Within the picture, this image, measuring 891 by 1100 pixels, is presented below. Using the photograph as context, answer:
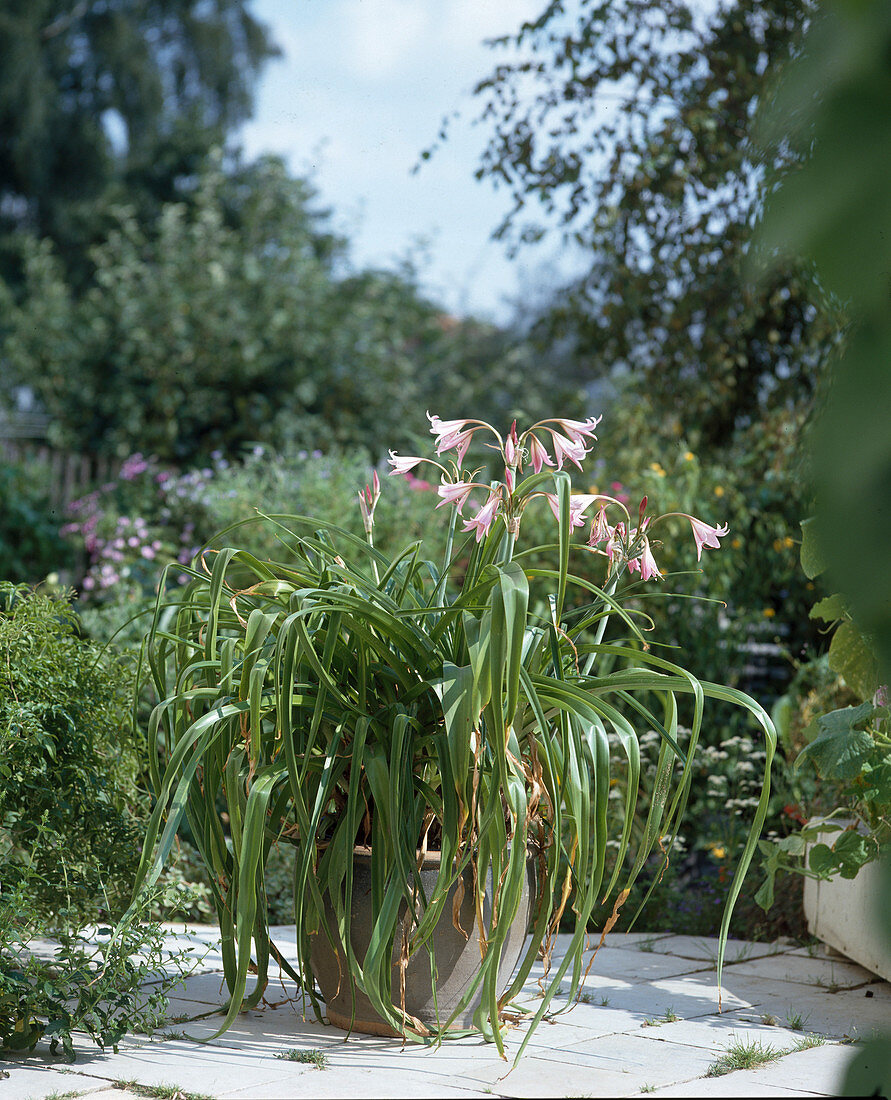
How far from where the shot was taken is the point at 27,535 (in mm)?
7238

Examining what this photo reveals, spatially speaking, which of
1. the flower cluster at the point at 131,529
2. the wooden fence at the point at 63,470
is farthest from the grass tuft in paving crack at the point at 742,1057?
the wooden fence at the point at 63,470

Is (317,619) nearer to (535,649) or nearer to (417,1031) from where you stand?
(535,649)

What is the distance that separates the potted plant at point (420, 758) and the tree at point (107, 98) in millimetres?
14773

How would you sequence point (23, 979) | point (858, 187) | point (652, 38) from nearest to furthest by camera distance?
1. point (858, 187)
2. point (23, 979)
3. point (652, 38)

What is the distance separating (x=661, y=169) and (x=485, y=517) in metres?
4.28

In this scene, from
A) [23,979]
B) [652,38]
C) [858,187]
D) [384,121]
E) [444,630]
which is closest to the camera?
[858,187]

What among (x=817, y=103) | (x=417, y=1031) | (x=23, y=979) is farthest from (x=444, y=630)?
(x=817, y=103)

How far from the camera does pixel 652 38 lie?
6.08 m

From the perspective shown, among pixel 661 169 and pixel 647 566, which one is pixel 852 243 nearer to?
pixel 647 566

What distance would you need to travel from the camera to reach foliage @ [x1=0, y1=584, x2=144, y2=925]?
246 cm

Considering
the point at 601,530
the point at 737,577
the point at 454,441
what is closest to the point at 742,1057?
the point at 601,530

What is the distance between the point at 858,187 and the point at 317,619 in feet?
7.30

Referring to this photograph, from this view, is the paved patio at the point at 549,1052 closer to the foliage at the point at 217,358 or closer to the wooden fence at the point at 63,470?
the wooden fence at the point at 63,470

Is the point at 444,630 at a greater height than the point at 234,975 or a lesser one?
greater
